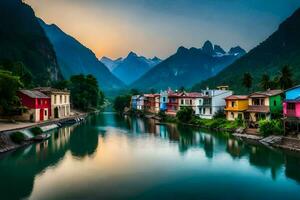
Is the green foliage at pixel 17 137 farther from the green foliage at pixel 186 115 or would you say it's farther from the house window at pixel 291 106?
the green foliage at pixel 186 115

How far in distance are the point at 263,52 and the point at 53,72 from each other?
4923 inches

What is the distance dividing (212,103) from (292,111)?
29158 mm

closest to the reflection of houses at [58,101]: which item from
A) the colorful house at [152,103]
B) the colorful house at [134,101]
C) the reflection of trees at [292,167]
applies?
the colorful house at [152,103]

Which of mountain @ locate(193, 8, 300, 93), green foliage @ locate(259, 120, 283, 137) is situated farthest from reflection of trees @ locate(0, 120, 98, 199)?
mountain @ locate(193, 8, 300, 93)

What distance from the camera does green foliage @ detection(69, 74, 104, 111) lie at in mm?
106500

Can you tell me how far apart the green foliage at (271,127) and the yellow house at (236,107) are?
11.6 metres

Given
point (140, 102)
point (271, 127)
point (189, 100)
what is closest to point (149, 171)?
point (271, 127)

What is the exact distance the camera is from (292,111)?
4362cm

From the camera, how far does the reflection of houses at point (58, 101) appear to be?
234ft

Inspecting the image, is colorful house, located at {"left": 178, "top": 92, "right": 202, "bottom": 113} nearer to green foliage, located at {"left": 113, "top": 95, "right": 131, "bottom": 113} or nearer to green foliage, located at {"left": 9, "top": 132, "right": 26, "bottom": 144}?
green foliage, located at {"left": 9, "top": 132, "right": 26, "bottom": 144}

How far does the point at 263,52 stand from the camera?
643 feet

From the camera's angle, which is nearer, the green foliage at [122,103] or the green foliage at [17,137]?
the green foliage at [17,137]

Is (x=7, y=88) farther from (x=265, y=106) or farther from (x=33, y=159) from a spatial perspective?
(x=265, y=106)

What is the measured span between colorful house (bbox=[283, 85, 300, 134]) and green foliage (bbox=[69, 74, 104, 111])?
72653 millimetres
